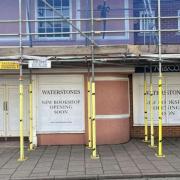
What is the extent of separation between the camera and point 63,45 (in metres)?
13.2

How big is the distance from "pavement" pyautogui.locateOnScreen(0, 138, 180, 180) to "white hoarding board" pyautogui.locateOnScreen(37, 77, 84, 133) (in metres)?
0.77

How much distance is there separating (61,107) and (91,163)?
3.70m

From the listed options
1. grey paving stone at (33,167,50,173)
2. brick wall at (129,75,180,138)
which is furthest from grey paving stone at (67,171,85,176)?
brick wall at (129,75,180,138)

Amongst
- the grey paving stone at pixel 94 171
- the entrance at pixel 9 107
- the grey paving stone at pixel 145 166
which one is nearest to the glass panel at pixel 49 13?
the entrance at pixel 9 107

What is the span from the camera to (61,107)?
14.3 meters

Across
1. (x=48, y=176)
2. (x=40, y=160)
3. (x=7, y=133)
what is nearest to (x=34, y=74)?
(x=7, y=133)

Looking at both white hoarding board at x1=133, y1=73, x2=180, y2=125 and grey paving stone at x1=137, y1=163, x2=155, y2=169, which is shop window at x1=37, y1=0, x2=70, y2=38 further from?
grey paving stone at x1=137, y1=163, x2=155, y2=169

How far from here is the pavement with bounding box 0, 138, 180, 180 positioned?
31.9 feet

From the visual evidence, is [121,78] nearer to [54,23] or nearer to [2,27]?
[54,23]

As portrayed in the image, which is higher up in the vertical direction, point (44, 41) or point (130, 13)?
point (130, 13)

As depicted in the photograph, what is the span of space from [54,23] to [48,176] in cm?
550

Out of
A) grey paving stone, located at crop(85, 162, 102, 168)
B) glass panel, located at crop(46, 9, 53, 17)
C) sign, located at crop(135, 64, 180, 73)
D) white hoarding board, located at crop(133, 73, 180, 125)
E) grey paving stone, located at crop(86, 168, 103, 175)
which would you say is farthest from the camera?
white hoarding board, located at crop(133, 73, 180, 125)

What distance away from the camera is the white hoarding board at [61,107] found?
14234mm

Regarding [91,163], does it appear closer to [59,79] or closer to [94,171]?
[94,171]
